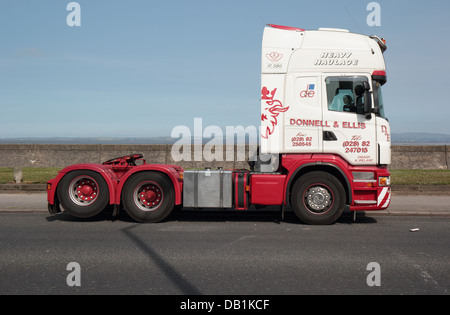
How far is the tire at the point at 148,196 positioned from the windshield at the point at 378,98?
14.5ft

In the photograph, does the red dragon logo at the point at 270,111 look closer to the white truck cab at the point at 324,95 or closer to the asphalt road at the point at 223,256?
the white truck cab at the point at 324,95

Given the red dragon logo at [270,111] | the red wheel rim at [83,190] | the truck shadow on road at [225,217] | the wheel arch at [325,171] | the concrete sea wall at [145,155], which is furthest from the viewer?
the concrete sea wall at [145,155]

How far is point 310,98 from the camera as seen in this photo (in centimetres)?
902

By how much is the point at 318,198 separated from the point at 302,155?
2.98 ft

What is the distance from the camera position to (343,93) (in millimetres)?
9008

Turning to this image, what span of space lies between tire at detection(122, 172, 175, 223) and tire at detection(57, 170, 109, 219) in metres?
0.48

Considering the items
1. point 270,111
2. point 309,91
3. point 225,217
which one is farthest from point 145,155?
point 309,91

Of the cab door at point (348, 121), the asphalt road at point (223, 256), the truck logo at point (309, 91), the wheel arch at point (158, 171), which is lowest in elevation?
the asphalt road at point (223, 256)

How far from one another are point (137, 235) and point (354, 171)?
14.2 feet

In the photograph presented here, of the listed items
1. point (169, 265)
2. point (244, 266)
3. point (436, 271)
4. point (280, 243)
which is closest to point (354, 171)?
point (280, 243)

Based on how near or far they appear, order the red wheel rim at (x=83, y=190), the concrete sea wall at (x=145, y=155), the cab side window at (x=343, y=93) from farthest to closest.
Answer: the concrete sea wall at (x=145, y=155), the red wheel rim at (x=83, y=190), the cab side window at (x=343, y=93)

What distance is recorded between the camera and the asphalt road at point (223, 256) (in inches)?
203

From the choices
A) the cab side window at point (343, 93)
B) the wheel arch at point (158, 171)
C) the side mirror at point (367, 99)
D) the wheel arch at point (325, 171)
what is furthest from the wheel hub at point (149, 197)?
the side mirror at point (367, 99)

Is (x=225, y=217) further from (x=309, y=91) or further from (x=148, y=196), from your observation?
(x=309, y=91)
